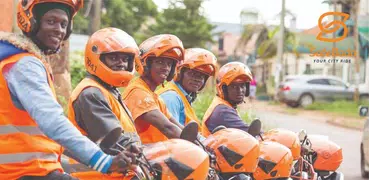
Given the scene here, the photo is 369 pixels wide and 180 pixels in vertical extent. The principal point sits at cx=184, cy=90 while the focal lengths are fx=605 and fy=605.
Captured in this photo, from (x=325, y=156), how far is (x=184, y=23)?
32.3 metres

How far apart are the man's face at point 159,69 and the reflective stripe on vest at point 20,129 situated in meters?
1.62

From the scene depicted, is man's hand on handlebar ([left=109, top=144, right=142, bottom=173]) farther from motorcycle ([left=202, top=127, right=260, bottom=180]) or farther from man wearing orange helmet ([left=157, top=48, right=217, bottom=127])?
man wearing orange helmet ([left=157, top=48, right=217, bottom=127])

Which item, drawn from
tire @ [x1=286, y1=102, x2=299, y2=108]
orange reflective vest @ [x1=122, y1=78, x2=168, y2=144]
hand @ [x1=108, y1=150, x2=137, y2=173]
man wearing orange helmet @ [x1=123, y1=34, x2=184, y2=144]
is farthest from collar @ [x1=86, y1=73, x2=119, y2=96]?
tire @ [x1=286, y1=102, x2=299, y2=108]

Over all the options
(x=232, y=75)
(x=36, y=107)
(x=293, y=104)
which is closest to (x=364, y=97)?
(x=293, y=104)

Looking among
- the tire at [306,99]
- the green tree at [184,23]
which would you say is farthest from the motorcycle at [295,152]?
the green tree at [184,23]

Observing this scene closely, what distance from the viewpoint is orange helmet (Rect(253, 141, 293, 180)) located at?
4.68 meters

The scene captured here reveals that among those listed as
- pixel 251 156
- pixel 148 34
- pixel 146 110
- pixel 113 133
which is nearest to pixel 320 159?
pixel 251 156

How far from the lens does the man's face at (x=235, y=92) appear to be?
5441 millimetres

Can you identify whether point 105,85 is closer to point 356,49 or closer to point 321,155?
point 321,155

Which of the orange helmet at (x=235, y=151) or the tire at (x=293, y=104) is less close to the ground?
the orange helmet at (x=235, y=151)

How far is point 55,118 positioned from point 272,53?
123ft

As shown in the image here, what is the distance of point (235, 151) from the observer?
4.12 m

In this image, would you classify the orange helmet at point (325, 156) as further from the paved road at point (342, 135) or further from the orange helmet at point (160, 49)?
the paved road at point (342, 135)

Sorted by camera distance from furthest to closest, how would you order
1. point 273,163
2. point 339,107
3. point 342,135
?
point 339,107, point 342,135, point 273,163
